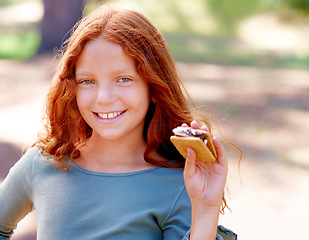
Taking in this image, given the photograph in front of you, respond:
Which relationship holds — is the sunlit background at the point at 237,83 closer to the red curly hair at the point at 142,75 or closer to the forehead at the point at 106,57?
the red curly hair at the point at 142,75

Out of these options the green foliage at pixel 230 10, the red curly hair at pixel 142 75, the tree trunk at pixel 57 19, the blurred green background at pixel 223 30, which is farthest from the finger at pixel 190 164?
the green foliage at pixel 230 10

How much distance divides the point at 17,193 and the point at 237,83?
725cm

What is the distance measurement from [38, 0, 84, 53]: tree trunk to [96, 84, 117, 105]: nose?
7.92 metres

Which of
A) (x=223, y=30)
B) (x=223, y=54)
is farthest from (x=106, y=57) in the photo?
(x=223, y=30)

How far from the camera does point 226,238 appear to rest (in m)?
1.66

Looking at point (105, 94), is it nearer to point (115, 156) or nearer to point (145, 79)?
point (145, 79)

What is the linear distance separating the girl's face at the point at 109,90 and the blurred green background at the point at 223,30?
28.2 ft

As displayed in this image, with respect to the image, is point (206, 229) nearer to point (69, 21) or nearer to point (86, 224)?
point (86, 224)

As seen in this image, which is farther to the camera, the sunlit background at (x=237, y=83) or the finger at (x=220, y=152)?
the sunlit background at (x=237, y=83)

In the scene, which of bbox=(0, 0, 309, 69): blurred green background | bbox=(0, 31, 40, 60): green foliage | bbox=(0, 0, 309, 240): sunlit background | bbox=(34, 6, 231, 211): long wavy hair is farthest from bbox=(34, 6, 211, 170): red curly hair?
bbox=(0, 0, 309, 69): blurred green background

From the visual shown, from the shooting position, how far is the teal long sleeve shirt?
1646 millimetres

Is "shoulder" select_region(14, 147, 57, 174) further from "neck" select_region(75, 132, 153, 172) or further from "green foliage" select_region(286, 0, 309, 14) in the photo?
"green foliage" select_region(286, 0, 309, 14)

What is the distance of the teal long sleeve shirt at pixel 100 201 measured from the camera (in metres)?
1.65

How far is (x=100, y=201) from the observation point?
171cm
